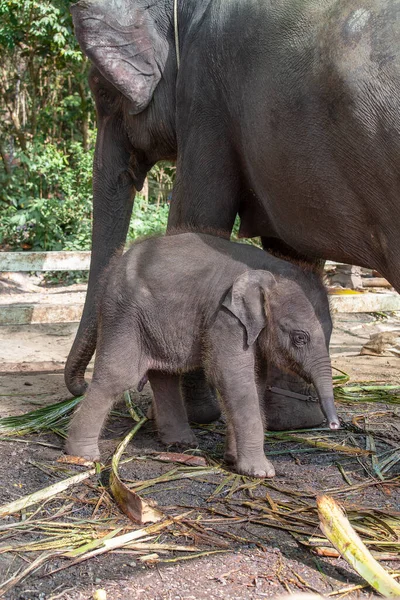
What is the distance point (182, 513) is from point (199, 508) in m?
0.08

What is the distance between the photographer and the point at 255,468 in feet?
12.1

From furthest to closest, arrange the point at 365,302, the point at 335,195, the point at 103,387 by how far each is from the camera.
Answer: the point at 365,302 < the point at 103,387 < the point at 335,195

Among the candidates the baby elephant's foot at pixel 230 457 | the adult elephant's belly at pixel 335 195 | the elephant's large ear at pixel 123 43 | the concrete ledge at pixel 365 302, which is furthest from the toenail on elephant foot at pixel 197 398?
the concrete ledge at pixel 365 302

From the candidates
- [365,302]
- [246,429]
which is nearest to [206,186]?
[246,429]

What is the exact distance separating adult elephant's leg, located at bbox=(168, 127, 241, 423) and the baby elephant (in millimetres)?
281

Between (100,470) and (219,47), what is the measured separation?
204 cm

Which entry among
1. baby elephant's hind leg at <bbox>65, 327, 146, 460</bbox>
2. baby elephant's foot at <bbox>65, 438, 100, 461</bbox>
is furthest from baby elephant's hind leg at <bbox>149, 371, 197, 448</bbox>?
baby elephant's foot at <bbox>65, 438, 100, 461</bbox>

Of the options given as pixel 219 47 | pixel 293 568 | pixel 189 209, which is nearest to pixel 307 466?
pixel 293 568

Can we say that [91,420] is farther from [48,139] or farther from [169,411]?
[48,139]

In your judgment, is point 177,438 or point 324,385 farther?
point 177,438

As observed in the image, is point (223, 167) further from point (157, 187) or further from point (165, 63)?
point (157, 187)

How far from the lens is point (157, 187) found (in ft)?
44.4

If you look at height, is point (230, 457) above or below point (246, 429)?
below

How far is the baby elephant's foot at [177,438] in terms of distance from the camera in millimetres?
4172
